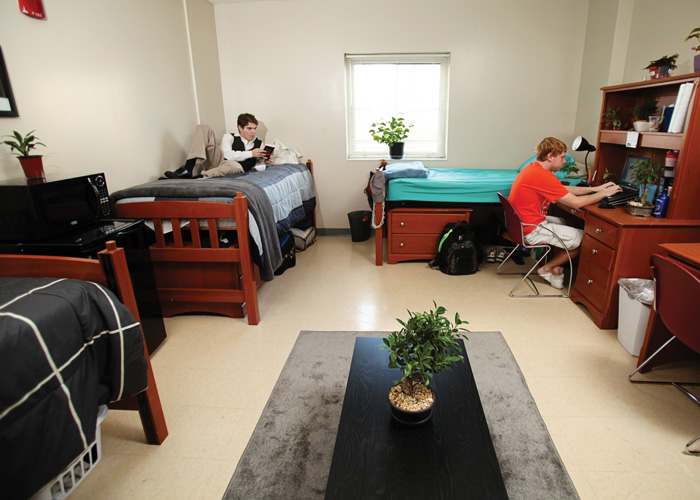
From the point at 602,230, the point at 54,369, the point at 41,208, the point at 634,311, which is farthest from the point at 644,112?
the point at 41,208

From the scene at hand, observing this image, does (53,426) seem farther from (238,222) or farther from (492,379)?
(492,379)

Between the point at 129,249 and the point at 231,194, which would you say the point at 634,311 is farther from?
the point at 129,249

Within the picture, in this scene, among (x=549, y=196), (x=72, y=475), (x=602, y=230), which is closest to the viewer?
(x=72, y=475)

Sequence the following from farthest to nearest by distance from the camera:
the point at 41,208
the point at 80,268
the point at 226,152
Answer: the point at 226,152 < the point at 41,208 < the point at 80,268

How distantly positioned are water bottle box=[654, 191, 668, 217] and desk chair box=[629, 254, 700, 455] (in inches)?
33.3

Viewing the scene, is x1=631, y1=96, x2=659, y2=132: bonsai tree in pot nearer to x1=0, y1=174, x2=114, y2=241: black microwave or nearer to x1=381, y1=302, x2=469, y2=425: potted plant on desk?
x1=381, y1=302, x2=469, y2=425: potted plant on desk

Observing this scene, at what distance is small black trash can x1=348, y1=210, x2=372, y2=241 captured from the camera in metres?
4.62

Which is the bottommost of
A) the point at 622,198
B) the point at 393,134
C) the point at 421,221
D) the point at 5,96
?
the point at 421,221

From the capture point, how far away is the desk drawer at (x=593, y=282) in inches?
104

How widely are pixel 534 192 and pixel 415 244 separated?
1186mm

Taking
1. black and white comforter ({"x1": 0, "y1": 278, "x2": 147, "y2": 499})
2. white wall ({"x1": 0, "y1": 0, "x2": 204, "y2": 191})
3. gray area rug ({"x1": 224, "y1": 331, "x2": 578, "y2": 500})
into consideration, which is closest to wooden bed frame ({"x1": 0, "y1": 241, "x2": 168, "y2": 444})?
black and white comforter ({"x1": 0, "y1": 278, "x2": 147, "y2": 499})

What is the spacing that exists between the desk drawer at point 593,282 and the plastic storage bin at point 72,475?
2.80 meters

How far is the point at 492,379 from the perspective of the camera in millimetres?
2180

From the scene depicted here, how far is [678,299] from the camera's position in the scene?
1730mm
